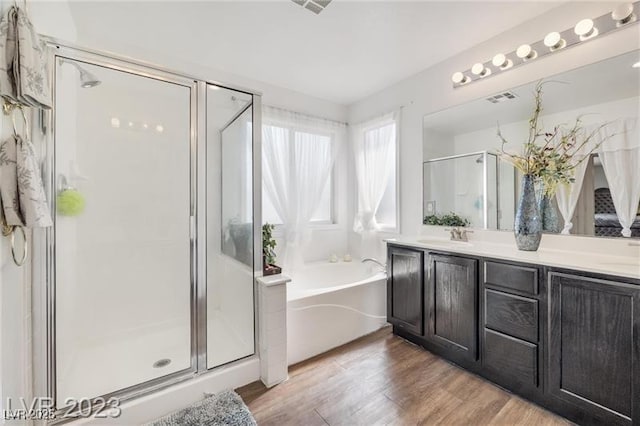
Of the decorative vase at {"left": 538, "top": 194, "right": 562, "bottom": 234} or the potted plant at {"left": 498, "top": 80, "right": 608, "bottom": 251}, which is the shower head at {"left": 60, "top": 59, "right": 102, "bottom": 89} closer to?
the potted plant at {"left": 498, "top": 80, "right": 608, "bottom": 251}

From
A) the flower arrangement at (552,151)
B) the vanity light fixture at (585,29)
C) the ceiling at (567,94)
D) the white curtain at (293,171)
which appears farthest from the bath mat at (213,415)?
the vanity light fixture at (585,29)

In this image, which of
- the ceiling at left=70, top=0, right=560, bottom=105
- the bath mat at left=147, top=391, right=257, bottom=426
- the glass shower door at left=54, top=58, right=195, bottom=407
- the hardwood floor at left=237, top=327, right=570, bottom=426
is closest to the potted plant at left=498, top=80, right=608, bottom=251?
the ceiling at left=70, top=0, right=560, bottom=105

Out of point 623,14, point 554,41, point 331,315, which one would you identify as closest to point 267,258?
point 331,315

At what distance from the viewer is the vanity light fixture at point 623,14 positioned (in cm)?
157

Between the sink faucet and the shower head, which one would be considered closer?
the shower head

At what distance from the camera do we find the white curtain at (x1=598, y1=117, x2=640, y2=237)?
158cm

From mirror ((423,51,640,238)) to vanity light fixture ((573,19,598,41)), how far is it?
198 millimetres

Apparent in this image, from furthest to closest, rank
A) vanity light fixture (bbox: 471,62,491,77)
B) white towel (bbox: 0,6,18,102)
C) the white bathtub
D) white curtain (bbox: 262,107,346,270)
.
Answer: white curtain (bbox: 262,107,346,270) < vanity light fixture (bbox: 471,62,491,77) < the white bathtub < white towel (bbox: 0,6,18,102)

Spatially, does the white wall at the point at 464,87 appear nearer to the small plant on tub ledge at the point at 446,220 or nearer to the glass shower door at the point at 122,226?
the small plant on tub ledge at the point at 446,220

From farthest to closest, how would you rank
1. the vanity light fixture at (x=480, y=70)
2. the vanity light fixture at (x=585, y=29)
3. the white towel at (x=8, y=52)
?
the vanity light fixture at (x=480, y=70), the vanity light fixture at (x=585, y=29), the white towel at (x=8, y=52)

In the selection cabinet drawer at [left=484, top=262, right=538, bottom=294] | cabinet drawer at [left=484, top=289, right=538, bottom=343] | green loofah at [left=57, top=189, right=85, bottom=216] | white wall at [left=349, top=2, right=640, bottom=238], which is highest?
white wall at [left=349, top=2, right=640, bottom=238]

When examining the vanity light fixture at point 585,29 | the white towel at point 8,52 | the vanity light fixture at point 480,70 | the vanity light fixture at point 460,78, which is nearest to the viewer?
the white towel at point 8,52

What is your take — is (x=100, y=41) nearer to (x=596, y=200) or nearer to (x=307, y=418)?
(x=307, y=418)

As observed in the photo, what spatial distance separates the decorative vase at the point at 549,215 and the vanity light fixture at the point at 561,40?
0.90m
